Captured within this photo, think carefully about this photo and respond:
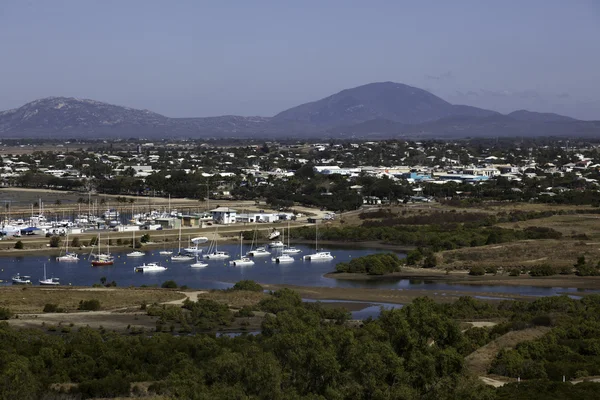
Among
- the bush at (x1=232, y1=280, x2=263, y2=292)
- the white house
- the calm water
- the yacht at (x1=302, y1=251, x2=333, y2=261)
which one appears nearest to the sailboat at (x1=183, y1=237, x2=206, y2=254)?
the calm water

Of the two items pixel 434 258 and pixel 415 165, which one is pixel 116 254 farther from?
pixel 415 165

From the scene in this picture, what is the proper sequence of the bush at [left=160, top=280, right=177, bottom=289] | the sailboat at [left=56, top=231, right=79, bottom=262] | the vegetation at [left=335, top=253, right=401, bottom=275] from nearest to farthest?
1. the bush at [left=160, top=280, right=177, bottom=289]
2. the vegetation at [left=335, top=253, right=401, bottom=275]
3. the sailboat at [left=56, top=231, right=79, bottom=262]

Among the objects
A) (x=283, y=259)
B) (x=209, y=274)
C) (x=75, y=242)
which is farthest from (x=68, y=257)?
(x=283, y=259)

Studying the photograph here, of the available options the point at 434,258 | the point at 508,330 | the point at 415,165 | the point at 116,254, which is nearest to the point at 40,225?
the point at 116,254

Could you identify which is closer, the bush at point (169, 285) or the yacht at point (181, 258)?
the bush at point (169, 285)

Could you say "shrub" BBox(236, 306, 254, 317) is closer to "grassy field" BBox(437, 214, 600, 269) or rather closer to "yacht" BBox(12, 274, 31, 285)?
"yacht" BBox(12, 274, 31, 285)

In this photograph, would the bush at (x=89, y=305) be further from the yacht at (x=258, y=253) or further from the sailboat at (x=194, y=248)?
the yacht at (x=258, y=253)

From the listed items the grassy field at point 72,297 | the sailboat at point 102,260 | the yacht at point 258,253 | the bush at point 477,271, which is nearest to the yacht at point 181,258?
the sailboat at point 102,260
